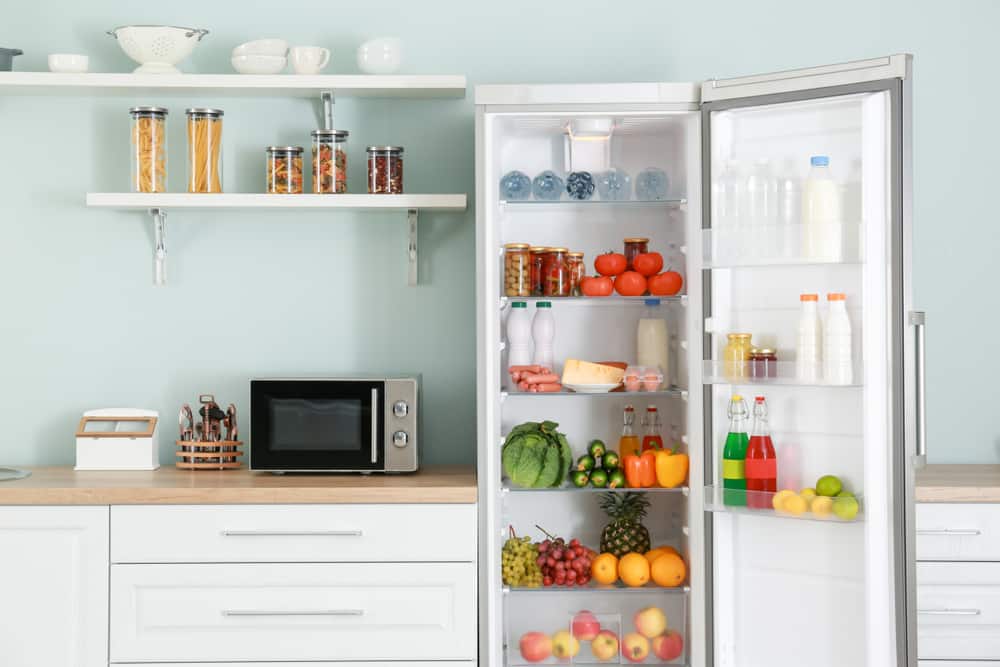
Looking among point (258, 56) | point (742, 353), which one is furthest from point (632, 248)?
point (258, 56)

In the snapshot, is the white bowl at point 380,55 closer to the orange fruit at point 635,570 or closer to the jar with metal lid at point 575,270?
the jar with metal lid at point 575,270

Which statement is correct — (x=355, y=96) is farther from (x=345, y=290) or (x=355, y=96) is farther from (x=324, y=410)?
(x=324, y=410)

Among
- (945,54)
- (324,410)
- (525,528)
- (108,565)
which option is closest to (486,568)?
(525,528)

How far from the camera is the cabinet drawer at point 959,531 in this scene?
2754 mm

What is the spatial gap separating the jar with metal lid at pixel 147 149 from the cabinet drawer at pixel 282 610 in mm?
1166

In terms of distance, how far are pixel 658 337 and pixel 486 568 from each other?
854 millimetres

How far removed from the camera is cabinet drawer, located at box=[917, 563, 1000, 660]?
2.78 metres

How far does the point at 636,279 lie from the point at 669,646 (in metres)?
1.07

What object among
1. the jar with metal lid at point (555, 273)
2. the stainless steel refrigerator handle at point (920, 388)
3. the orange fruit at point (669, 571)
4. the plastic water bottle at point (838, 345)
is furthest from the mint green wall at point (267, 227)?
the plastic water bottle at point (838, 345)

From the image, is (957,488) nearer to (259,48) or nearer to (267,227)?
(267,227)

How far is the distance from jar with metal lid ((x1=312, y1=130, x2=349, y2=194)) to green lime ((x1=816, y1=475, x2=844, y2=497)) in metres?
1.67

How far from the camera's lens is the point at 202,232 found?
10.6ft

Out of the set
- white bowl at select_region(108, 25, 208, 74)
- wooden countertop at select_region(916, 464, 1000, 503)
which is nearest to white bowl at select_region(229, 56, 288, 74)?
white bowl at select_region(108, 25, 208, 74)

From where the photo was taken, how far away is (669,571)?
2.74 metres
